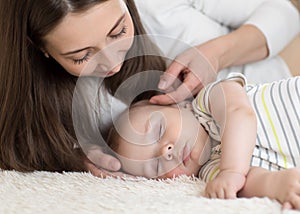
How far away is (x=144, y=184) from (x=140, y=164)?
10cm

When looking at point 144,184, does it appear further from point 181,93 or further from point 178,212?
point 181,93

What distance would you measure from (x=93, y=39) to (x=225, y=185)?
1.25 ft

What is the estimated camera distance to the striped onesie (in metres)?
1.18

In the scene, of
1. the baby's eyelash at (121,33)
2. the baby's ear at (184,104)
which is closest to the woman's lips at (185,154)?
the baby's ear at (184,104)

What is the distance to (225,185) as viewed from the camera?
1.05 meters

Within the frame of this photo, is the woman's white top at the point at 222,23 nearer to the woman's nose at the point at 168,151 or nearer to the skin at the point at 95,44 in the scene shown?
the skin at the point at 95,44

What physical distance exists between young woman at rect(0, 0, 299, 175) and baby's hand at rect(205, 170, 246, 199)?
0.86 feet

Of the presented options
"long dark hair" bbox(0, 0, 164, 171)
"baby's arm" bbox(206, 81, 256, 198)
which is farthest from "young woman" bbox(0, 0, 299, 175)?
"baby's arm" bbox(206, 81, 256, 198)

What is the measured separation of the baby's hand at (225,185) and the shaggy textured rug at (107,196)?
1.1 inches

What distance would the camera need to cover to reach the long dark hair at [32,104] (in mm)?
1293

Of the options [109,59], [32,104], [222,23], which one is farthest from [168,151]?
[222,23]

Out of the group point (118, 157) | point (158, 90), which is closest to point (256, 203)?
point (118, 157)

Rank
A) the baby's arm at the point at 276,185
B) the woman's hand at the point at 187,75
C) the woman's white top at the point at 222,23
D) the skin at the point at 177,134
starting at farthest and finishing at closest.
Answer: the woman's white top at the point at 222,23 < the woman's hand at the point at 187,75 < the skin at the point at 177,134 < the baby's arm at the point at 276,185

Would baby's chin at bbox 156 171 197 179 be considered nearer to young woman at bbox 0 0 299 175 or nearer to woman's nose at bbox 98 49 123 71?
young woman at bbox 0 0 299 175
